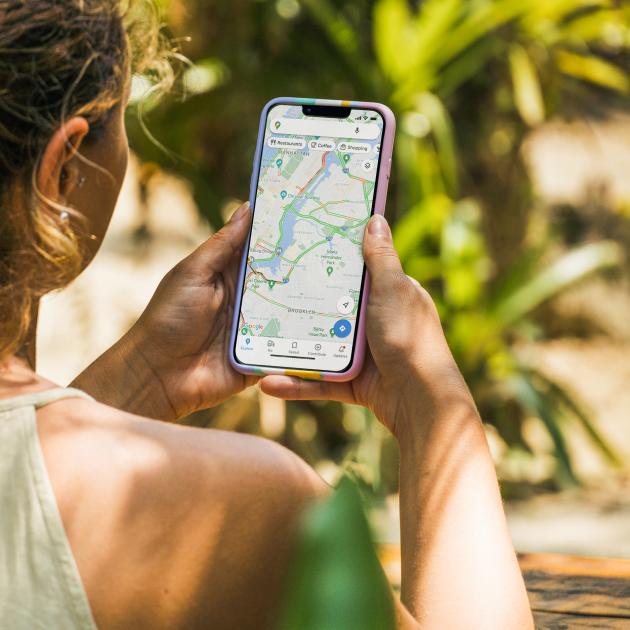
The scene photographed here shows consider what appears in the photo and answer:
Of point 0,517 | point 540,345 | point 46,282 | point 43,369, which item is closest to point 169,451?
point 0,517

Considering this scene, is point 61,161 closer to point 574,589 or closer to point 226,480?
point 226,480

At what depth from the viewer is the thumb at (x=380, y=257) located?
1341 millimetres

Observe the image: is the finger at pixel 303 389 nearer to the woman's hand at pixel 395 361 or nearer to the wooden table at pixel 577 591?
the woman's hand at pixel 395 361

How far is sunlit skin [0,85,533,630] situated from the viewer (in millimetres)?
806

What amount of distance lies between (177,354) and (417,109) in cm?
262

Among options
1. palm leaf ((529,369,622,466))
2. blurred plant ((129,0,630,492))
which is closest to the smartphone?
blurred plant ((129,0,630,492))

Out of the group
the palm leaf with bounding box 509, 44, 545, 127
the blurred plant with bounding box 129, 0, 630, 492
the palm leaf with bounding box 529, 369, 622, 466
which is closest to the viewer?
the blurred plant with bounding box 129, 0, 630, 492

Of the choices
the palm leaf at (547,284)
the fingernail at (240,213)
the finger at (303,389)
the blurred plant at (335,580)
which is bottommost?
the palm leaf at (547,284)

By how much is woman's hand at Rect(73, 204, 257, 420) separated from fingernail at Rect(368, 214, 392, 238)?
0.19m

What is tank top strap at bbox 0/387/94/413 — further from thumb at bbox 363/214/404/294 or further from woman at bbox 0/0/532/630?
thumb at bbox 363/214/404/294

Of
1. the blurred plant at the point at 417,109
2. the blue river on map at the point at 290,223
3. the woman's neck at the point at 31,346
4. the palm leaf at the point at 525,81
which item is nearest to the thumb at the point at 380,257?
the blue river on map at the point at 290,223

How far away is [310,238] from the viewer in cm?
144

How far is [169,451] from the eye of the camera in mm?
824

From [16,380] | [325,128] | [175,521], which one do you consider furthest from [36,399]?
[325,128]
